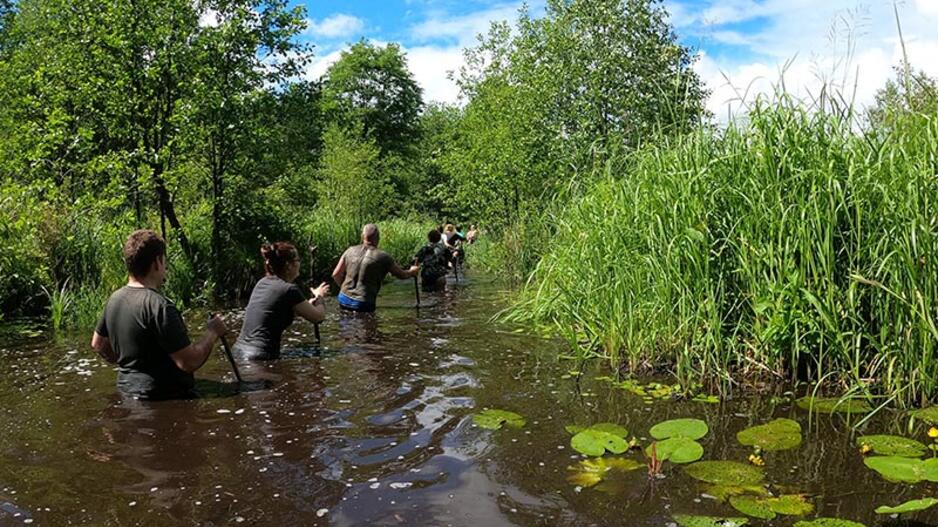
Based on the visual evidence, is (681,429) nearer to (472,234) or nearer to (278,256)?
(278,256)

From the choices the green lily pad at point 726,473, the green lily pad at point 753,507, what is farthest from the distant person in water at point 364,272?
the green lily pad at point 753,507

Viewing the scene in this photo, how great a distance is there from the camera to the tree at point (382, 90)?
53.9 metres

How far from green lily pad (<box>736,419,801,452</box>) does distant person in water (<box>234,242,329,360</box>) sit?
4671 mm

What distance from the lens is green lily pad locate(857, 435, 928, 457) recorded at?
158 inches

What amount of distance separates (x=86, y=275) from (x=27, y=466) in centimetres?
796

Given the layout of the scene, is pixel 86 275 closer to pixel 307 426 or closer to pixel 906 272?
pixel 307 426

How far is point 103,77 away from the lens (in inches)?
512

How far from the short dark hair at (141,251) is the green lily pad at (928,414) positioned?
559 centimetres

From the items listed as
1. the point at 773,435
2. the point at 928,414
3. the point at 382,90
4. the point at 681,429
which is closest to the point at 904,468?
the point at 773,435

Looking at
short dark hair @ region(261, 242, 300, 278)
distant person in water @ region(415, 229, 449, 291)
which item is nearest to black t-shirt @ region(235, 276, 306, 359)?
short dark hair @ region(261, 242, 300, 278)

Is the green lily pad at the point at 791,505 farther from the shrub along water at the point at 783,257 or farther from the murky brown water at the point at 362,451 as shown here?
the shrub along water at the point at 783,257

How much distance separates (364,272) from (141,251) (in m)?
5.40

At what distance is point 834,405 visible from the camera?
493 cm

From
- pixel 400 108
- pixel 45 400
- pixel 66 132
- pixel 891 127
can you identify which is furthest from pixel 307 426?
pixel 400 108
